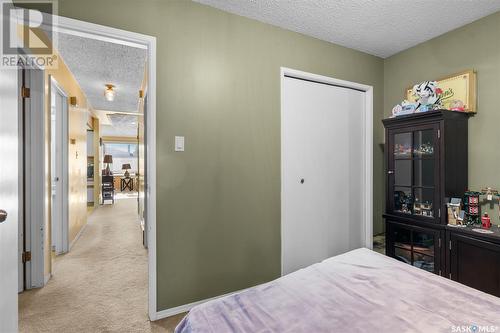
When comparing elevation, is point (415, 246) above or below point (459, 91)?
below

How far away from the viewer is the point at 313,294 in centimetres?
114

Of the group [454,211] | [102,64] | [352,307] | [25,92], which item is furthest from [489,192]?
[102,64]

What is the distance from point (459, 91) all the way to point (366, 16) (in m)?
1.18

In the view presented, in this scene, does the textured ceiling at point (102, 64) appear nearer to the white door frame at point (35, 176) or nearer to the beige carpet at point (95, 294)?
the white door frame at point (35, 176)

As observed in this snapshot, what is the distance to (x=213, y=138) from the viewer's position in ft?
7.34

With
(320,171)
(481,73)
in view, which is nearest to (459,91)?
(481,73)

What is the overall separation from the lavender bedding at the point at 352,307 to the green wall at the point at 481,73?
5.57 ft

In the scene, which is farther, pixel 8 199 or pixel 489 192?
pixel 489 192

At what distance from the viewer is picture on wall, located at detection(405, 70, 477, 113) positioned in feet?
7.98

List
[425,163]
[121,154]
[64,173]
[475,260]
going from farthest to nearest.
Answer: [121,154] → [64,173] → [425,163] → [475,260]

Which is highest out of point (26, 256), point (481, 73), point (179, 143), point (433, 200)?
point (481, 73)

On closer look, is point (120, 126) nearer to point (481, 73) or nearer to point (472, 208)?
point (481, 73)

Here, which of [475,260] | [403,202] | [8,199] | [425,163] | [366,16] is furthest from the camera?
[403,202]

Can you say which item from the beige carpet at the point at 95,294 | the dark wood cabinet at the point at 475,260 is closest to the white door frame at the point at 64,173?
the beige carpet at the point at 95,294
